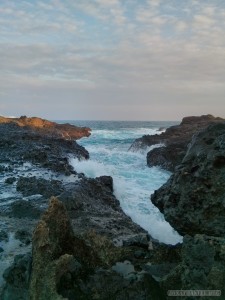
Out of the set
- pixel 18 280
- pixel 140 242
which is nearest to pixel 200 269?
pixel 140 242

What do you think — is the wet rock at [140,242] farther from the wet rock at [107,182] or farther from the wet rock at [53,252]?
the wet rock at [107,182]

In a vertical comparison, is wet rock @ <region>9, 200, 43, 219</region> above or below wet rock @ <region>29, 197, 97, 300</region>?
below

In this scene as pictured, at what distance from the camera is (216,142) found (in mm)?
6062

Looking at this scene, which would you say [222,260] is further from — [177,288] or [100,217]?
[100,217]

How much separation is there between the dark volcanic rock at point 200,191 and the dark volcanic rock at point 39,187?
18.9ft

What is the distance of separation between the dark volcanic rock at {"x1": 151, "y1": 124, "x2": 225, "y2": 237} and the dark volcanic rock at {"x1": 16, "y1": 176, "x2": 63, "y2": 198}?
577 cm

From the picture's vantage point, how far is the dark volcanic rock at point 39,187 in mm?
11439

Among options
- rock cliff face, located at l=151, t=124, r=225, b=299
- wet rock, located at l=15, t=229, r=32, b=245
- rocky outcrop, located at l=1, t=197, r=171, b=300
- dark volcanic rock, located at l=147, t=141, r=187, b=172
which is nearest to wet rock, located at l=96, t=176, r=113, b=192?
wet rock, located at l=15, t=229, r=32, b=245

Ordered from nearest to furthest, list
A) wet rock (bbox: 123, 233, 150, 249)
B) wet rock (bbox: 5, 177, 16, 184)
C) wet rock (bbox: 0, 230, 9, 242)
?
wet rock (bbox: 123, 233, 150, 249) < wet rock (bbox: 0, 230, 9, 242) < wet rock (bbox: 5, 177, 16, 184)

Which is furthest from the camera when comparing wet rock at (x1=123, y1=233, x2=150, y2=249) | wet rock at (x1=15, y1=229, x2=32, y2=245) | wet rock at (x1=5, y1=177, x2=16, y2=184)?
wet rock at (x1=5, y1=177, x2=16, y2=184)

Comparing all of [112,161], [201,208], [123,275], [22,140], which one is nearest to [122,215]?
[201,208]

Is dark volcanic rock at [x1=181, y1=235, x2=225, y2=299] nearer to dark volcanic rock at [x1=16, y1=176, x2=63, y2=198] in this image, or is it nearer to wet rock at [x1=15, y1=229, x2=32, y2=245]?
wet rock at [x1=15, y1=229, x2=32, y2=245]

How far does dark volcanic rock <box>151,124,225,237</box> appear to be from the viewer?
18.3ft

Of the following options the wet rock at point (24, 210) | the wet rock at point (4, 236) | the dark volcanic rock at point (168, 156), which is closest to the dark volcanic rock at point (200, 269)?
the wet rock at point (4, 236)
